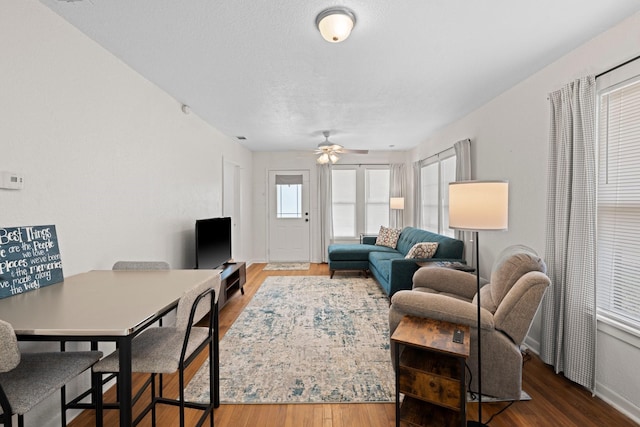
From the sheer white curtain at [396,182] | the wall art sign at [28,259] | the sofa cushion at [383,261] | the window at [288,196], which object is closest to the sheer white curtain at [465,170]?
the sofa cushion at [383,261]

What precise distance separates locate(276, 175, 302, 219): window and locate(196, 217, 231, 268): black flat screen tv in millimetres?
2495

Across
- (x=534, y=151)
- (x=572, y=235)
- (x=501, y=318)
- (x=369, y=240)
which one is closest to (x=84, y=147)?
(x=501, y=318)

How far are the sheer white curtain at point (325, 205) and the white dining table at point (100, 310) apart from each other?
494 centimetres

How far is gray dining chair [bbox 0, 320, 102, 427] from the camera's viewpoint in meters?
1.01

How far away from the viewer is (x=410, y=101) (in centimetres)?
344

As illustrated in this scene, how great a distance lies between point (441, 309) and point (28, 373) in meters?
2.16

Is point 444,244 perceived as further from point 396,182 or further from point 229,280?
point 396,182

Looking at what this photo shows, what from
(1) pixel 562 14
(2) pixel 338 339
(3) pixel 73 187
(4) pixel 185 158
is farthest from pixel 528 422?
(4) pixel 185 158

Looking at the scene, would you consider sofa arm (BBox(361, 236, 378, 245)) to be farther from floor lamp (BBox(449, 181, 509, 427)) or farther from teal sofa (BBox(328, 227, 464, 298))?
floor lamp (BBox(449, 181, 509, 427))

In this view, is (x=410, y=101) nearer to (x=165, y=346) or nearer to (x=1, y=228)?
(x=165, y=346)

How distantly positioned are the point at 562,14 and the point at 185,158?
3.65 meters

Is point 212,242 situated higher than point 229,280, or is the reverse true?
point 212,242

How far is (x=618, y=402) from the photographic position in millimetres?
1932

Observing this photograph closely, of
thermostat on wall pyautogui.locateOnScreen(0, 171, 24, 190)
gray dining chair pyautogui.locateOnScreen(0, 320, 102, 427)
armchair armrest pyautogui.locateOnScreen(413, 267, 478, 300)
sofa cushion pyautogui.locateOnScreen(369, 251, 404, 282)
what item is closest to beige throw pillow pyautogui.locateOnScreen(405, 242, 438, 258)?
sofa cushion pyautogui.locateOnScreen(369, 251, 404, 282)
